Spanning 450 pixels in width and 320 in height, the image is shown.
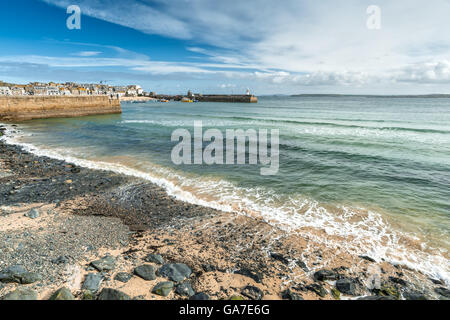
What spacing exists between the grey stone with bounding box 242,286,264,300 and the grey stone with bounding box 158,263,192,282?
1.20 meters

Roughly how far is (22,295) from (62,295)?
2.15 feet

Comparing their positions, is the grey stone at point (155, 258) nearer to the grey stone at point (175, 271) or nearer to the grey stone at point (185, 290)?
the grey stone at point (175, 271)

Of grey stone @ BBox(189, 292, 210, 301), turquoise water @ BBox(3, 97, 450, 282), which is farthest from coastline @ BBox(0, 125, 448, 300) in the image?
turquoise water @ BBox(3, 97, 450, 282)

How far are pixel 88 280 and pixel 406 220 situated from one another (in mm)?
9109

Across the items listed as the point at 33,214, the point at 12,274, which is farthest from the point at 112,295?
the point at 33,214

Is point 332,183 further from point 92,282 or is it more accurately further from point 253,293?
point 92,282

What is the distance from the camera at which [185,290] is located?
13.6 ft

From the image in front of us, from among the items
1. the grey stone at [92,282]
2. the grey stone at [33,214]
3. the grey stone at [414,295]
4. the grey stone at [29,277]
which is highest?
the grey stone at [33,214]

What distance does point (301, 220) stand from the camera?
286 inches

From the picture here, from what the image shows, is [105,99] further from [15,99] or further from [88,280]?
[88,280]

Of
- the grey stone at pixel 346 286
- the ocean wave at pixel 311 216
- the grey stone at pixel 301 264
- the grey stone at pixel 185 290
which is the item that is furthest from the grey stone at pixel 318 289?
the grey stone at pixel 185 290

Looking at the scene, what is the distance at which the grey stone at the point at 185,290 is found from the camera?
13.4ft

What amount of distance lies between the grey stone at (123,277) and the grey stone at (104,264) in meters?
0.31
